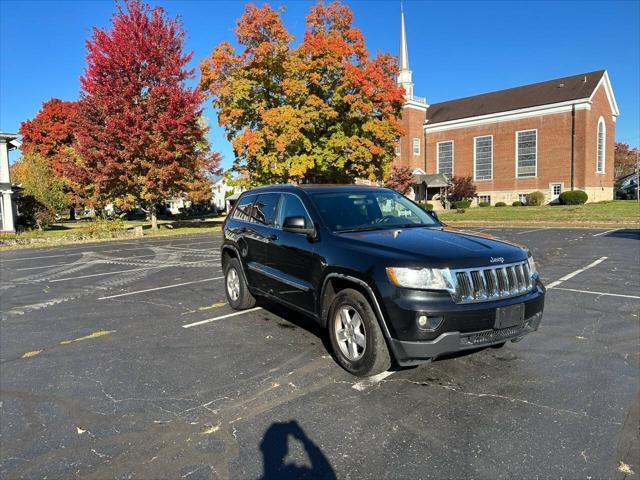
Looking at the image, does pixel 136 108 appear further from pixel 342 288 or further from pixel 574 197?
pixel 574 197

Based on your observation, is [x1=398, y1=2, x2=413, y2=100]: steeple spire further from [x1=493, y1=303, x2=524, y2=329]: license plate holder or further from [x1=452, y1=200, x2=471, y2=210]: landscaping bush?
[x1=493, y1=303, x2=524, y2=329]: license plate holder

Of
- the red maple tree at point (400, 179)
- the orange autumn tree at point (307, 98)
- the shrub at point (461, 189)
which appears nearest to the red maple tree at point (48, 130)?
the orange autumn tree at point (307, 98)

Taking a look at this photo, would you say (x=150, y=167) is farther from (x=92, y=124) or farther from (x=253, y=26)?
(x=253, y=26)

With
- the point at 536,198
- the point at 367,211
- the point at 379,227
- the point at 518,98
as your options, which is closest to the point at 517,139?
the point at 518,98

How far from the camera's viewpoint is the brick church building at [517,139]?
49.6m

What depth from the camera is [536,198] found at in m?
50.3

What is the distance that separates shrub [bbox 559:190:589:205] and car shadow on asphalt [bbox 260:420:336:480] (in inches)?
1943

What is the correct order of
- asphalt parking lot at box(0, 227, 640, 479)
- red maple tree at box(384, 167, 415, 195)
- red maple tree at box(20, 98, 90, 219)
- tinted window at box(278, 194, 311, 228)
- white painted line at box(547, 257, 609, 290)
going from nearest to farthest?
1. asphalt parking lot at box(0, 227, 640, 479)
2. tinted window at box(278, 194, 311, 228)
3. white painted line at box(547, 257, 609, 290)
4. red maple tree at box(384, 167, 415, 195)
5. red maple tree at box(20, 98, 90, 219)

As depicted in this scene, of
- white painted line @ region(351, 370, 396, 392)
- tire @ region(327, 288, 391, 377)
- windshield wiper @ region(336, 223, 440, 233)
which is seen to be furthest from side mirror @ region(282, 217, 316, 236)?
→ white painted line @ region(351, 370, 396, 392)

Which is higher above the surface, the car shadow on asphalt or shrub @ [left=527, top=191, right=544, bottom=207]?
shrub @ [left=527, top=191, right=544, bottom=207]

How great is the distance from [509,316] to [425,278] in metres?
0.86

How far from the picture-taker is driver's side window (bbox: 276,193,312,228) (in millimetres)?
5295

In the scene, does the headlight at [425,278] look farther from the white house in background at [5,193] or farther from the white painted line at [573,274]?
the white house in background at [5,193]

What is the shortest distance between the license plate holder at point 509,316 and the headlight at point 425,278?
529 mm
